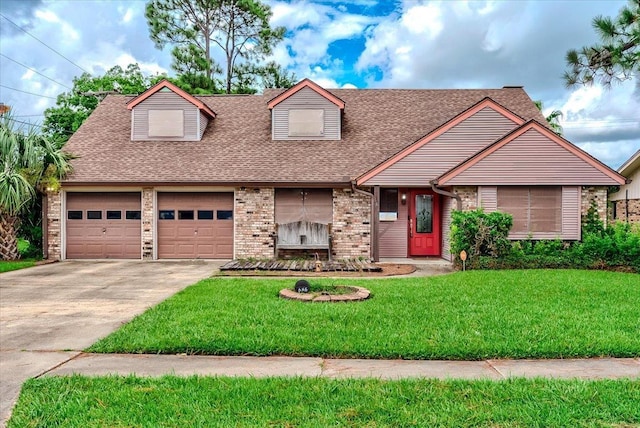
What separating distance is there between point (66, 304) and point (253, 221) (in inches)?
303

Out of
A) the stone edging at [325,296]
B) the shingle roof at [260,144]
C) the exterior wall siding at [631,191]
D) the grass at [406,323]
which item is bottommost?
the grass at [406,323]

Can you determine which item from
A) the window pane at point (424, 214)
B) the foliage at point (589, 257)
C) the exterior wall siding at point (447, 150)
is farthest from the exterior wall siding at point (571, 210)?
the window pane at point (424, 214)

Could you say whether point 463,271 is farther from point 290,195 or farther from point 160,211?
point 160,211

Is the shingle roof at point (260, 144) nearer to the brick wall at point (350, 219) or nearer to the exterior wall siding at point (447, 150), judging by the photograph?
the brick wall at point (350, 219)

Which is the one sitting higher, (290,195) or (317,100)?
(317,100)

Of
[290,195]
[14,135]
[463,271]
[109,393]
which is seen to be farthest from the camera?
[290,195]

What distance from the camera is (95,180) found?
49.4ft

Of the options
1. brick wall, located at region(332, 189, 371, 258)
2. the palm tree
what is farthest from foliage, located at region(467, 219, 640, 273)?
the palm tree

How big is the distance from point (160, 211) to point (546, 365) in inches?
529

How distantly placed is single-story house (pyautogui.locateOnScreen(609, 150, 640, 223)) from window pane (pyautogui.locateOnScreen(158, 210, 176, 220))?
58.5 feet

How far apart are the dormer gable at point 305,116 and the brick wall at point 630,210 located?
40.5 ft

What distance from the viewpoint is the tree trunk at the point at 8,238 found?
14.5 metres

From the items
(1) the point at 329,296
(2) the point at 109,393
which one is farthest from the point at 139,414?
(1) the point at 329,296

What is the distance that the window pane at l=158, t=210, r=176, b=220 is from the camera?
51.9 ft
